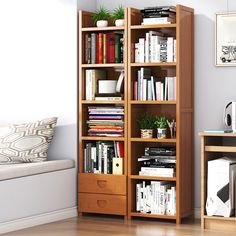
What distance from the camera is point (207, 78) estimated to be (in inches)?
250

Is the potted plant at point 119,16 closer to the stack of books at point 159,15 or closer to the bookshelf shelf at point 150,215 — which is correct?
the stack of books at point 159,15

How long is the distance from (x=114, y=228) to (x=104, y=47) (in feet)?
5.21

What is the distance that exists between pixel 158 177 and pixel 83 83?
3.57 feet

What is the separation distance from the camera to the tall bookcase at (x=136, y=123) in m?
6.13

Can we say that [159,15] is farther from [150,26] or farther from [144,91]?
[144,91]

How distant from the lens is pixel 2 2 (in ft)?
22.3

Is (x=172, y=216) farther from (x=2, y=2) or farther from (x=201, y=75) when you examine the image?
(x=2, y=2)

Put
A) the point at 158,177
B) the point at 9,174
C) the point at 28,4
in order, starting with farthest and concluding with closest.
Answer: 1. the point at 28,4
2. the point at 158,177
3. the point at 9,174

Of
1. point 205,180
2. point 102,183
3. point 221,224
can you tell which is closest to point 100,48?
point 102,183

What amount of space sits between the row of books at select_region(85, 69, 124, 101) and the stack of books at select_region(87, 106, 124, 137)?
96 millimetres

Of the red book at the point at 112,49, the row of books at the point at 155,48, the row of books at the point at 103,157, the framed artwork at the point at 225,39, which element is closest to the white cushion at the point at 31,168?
the row of books at the point at 103,157

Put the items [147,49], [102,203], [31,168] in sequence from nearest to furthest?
[31,168], [147,49], [102,203]

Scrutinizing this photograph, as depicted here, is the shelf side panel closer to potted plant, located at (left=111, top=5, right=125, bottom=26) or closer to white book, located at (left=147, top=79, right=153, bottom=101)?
white book, located at (left=147, top=79, right=153, bottom=101)

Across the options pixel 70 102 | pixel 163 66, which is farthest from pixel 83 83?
pixel 163 66
